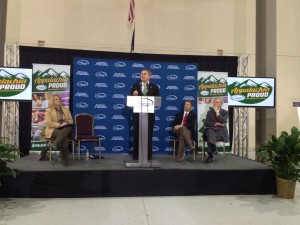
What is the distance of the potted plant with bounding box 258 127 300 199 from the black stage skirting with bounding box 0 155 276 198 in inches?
7.2

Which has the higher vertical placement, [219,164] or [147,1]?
[147,1]

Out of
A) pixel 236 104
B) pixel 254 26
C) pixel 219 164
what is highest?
pixel 254 26

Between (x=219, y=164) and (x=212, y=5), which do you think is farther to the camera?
(x=212, y=5)

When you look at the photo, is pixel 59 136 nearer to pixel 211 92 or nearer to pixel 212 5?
pixel 211 92

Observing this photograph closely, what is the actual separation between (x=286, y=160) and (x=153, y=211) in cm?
200

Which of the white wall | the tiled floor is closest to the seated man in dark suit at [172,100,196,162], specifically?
the tiled floor

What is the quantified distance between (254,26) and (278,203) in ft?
17.4

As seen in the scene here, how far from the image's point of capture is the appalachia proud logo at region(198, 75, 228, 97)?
6.16m

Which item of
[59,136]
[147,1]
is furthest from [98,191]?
[147,1]

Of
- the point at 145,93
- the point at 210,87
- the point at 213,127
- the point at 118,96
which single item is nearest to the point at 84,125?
the point at 118,96

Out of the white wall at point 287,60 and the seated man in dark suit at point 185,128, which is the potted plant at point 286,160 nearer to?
the seated man in dark suit at point 185,128

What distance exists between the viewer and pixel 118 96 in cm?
583

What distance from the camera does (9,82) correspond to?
5.15 m

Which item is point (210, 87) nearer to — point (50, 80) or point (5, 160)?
point (50, 80)
